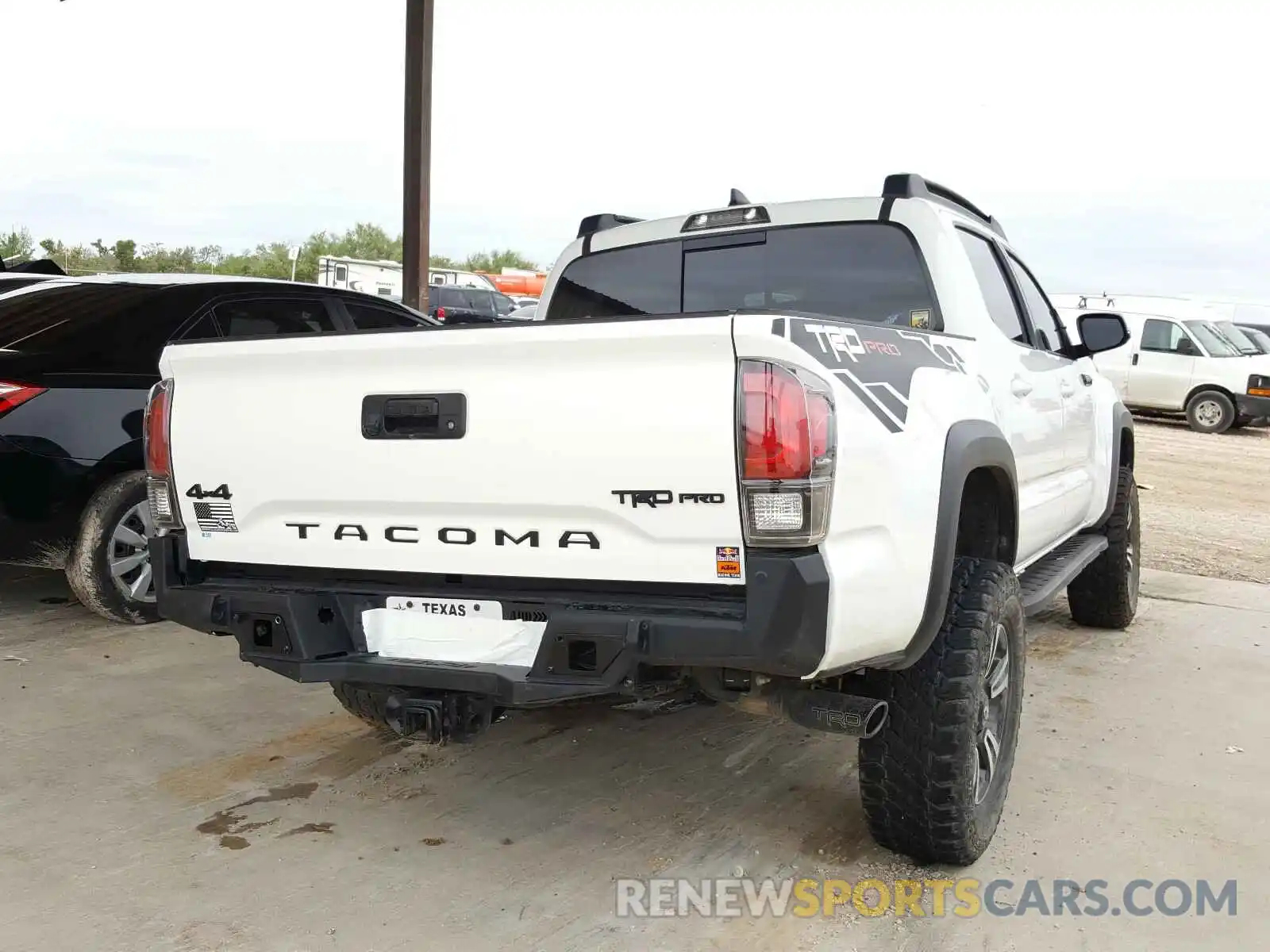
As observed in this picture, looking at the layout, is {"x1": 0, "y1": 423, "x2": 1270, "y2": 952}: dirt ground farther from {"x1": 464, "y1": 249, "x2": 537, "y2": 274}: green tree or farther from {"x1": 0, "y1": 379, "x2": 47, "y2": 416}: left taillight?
{"x1": 464, "y1": 249, "x2": 537, "y2": 274}: green tree

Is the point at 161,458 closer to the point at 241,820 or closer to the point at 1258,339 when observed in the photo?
the point at 241,820

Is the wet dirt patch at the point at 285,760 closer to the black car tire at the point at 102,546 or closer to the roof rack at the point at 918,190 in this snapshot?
the black car tire at the point at 102,546

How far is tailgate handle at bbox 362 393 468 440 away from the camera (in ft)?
9.23

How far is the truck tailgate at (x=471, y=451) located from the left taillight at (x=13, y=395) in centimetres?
227

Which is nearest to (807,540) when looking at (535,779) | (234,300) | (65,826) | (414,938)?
(414,938)

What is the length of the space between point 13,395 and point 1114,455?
5.02 metres

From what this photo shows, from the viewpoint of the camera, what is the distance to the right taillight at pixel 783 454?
8.19 feet

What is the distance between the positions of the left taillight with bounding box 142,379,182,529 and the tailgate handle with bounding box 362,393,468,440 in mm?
671

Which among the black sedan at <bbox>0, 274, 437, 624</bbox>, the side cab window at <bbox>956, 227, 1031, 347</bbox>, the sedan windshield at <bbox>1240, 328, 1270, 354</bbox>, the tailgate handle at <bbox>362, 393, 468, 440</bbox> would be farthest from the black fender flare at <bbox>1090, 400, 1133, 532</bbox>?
the sedan windshield at <bbox>1240, 328, 1270, 354</bbox>

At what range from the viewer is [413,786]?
3773mm

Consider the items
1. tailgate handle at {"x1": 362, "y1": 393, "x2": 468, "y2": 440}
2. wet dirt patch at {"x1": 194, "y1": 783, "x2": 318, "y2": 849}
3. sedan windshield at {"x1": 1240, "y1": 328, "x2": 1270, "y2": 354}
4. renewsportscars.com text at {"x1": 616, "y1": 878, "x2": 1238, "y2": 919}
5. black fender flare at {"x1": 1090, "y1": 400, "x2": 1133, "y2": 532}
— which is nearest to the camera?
tailgate handle at {"x1": 362, "y1": 393, "x2": 468, "y2": 440}

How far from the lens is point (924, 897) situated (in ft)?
10.1

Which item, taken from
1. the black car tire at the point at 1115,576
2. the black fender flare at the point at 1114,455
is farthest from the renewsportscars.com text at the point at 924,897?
the black car tire at the point at 1115,576

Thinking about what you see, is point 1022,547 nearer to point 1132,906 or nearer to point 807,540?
point 1132,906
